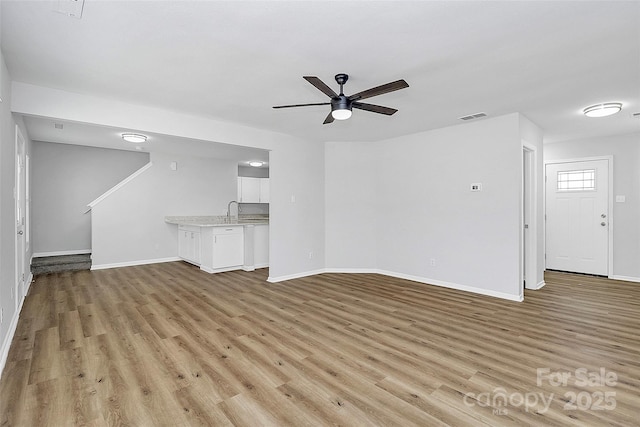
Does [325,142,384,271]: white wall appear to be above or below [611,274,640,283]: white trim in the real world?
above

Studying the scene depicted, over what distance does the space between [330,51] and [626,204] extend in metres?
5.89

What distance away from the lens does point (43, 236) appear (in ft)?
21.3

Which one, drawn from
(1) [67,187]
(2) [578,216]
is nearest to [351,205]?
(2) [578,216]

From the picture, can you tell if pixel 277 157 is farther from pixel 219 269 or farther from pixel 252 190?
pixel 252 190

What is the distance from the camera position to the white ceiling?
199 cm

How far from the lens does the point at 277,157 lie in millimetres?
5258

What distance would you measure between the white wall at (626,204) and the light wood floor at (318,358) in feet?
3.56

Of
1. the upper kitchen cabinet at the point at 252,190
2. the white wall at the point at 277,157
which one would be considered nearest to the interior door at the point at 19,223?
the white wall at the point at 277,157

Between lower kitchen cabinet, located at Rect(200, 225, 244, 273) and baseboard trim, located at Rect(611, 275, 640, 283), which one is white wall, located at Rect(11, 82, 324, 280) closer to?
lower kitchen cabinet, located at Rect(200, 225, 244, 273)

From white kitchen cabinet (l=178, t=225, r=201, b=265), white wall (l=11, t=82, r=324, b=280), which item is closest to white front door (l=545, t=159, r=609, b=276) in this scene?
white wall (l=11, t=82, r=324, b=280)

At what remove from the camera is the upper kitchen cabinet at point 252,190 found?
8344 mm

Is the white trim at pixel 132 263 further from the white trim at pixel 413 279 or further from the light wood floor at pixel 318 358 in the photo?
the white trim at pixel 413 279

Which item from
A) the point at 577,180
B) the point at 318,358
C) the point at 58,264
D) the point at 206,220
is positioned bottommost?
the point at 318,358

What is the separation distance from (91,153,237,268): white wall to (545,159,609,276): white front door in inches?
278
